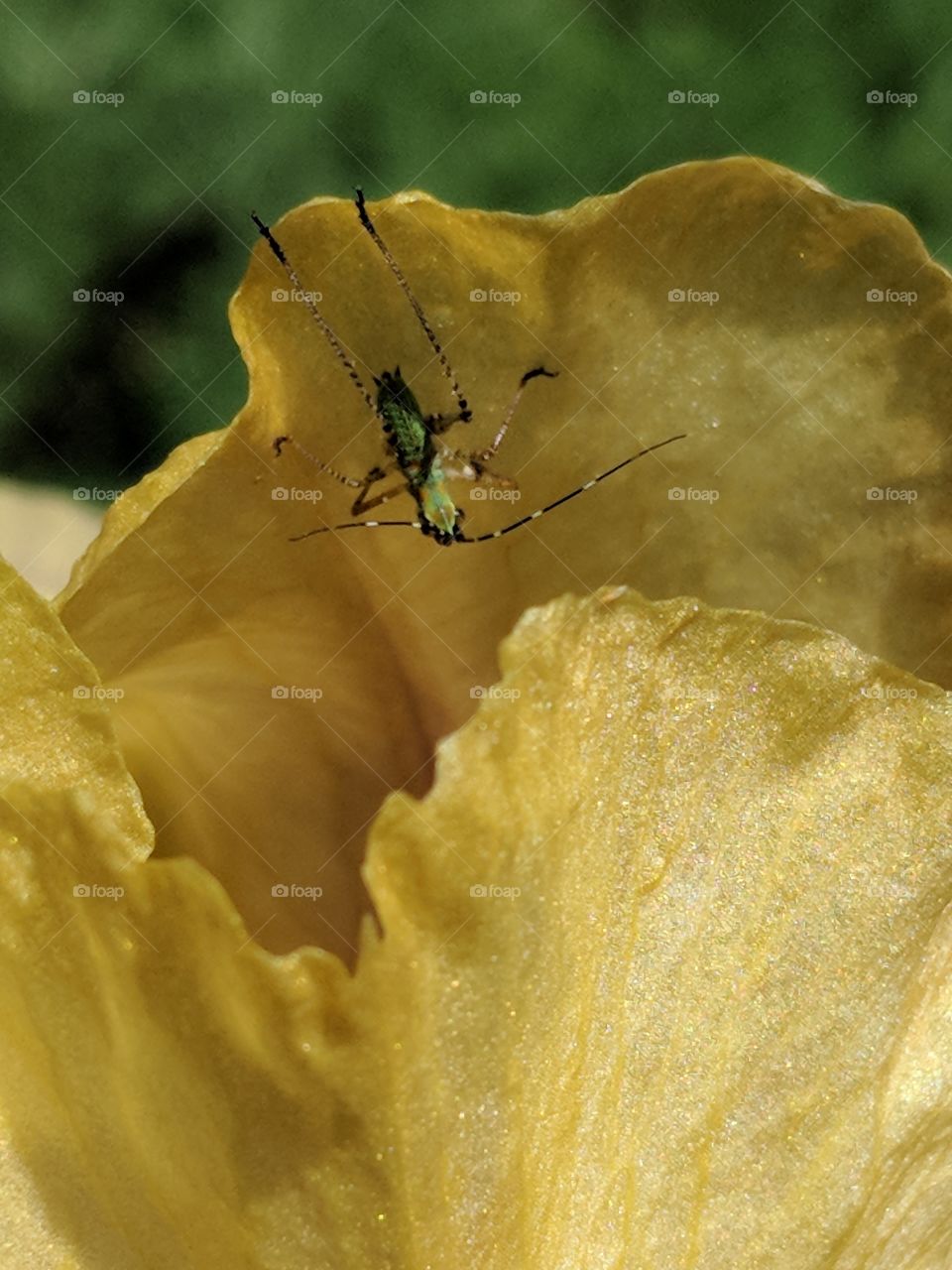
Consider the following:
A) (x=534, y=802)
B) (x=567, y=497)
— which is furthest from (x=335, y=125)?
(x=534, y=802)

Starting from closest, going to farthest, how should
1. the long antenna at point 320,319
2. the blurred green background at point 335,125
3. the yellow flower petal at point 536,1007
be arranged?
the yellow flower petal at point 536,1007, the long antenna at point 320,319, the blurred green background at point 335,125

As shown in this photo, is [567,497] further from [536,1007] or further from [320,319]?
[536,1007]

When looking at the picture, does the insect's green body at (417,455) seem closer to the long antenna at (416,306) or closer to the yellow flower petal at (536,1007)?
the long antenna at (416,306)

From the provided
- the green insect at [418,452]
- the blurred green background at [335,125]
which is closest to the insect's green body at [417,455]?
the green insect at [418,452]

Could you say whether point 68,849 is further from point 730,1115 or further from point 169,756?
point 730,1115

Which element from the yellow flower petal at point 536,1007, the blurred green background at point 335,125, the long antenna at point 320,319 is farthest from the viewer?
the blurred green background at point 335,125

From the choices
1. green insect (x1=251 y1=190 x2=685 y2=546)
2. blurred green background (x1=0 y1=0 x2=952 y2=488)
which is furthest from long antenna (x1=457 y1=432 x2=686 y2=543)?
blurred green background (x1=0 y1=0 x2=952 y2=488)

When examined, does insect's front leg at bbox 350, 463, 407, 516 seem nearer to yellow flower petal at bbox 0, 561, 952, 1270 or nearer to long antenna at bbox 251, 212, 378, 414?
long antenna at bbox 251, 212, 378, 414
